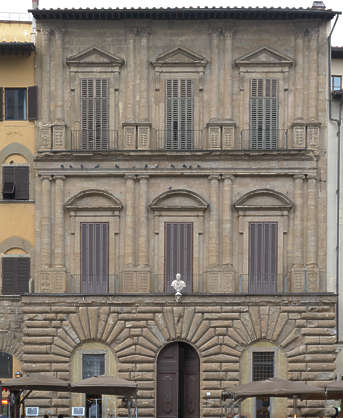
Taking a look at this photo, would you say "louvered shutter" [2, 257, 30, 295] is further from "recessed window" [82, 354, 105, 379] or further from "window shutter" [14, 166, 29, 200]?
"recessed window" [82, 354, 105, 379]

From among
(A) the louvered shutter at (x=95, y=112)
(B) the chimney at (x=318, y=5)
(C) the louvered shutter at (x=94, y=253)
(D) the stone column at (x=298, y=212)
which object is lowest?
(C) the louvered shutter at (x=94, y=253)

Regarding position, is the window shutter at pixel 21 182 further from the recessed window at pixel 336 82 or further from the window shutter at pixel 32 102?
the recessed window at pixel 336 82

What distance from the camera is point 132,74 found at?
46.2 metres

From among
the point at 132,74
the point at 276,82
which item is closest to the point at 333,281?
the point at 276,82

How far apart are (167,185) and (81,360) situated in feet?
24.7

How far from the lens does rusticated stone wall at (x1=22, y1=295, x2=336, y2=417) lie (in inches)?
1761

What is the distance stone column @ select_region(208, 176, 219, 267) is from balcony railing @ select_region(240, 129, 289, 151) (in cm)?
186

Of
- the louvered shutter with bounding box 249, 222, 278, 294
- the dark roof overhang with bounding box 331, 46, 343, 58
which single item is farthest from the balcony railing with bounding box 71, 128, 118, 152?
the dark roof overhang with bounding box 331, 46, 343, 58

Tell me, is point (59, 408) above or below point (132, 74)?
below

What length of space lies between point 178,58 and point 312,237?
8.78m

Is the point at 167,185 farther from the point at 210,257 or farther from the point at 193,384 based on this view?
the point at 193,384

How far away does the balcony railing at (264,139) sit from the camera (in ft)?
151

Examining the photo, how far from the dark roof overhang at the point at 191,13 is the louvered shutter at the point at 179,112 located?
265 centimetres

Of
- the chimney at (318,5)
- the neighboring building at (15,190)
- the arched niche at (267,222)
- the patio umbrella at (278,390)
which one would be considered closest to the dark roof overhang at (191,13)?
the chimney at (318,5)
